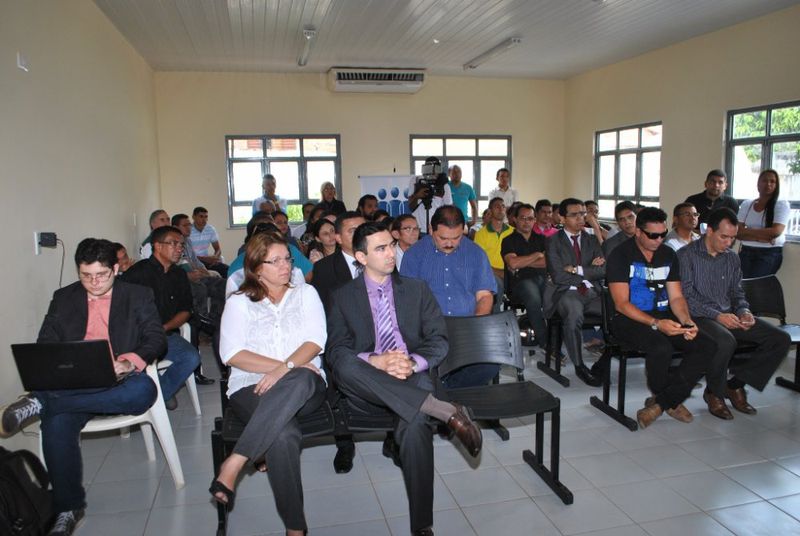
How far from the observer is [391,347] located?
8.95 ft

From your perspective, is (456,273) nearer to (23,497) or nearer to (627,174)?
(23,497)

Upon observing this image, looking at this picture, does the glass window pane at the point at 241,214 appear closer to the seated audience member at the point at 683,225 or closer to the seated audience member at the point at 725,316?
the seated audience member at the point at 683,225

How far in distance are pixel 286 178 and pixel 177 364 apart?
6.63m

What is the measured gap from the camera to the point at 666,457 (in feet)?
10.3

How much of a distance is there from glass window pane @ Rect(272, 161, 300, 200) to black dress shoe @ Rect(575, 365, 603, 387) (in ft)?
21.5

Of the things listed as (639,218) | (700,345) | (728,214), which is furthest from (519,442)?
(728,214)

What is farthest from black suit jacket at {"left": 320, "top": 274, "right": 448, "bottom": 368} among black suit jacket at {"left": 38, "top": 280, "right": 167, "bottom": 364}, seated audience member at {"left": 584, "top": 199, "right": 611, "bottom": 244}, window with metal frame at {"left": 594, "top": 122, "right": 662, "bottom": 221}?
window with metal frame at {"left": 594, "top": 122, "right": 662, "bottom": 221}

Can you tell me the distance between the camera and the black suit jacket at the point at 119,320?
275 cm

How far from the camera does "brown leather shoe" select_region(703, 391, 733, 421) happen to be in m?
3.64

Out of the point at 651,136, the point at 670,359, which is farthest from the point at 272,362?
the point at 651,136

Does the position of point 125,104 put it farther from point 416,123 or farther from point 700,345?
point 700,345

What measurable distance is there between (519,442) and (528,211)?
2368 mm

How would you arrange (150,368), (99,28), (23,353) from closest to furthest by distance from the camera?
(23,353) → (150,368) → (99,28)

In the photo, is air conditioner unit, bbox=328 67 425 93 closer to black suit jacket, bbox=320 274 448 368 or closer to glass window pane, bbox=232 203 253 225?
glass window pane, bbox=232 203 253 225
